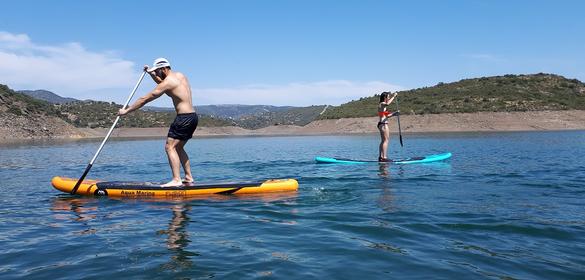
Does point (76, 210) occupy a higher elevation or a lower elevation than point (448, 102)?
lower

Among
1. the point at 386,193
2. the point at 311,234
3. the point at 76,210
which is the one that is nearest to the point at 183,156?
the point at 76,210

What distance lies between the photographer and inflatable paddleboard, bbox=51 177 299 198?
1138 cm

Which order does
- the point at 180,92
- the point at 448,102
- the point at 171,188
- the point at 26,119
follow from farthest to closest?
the point at 448,102
the point at 26,119
the point at 171,188
the point at 180,92

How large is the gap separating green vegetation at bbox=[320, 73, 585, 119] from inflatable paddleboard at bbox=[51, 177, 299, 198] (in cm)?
9787

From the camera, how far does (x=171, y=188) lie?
1133cm

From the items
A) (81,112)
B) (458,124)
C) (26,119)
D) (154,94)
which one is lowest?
(458,124)

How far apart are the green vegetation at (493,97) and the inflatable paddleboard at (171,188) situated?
97.9 metres

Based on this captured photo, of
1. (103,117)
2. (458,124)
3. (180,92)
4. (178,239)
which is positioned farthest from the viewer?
(103,117)

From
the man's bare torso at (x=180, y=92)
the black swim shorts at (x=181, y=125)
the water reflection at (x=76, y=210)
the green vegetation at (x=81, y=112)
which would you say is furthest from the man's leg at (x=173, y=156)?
the green vegetation at (x=81, y=112)

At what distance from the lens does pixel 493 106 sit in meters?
103

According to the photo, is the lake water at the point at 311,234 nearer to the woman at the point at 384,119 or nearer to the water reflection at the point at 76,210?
the water reflection at the point at 76,210

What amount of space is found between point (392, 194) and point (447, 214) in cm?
279

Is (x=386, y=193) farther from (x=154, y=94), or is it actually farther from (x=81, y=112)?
(x=81, y=112)

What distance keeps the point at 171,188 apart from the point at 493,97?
114 meters
